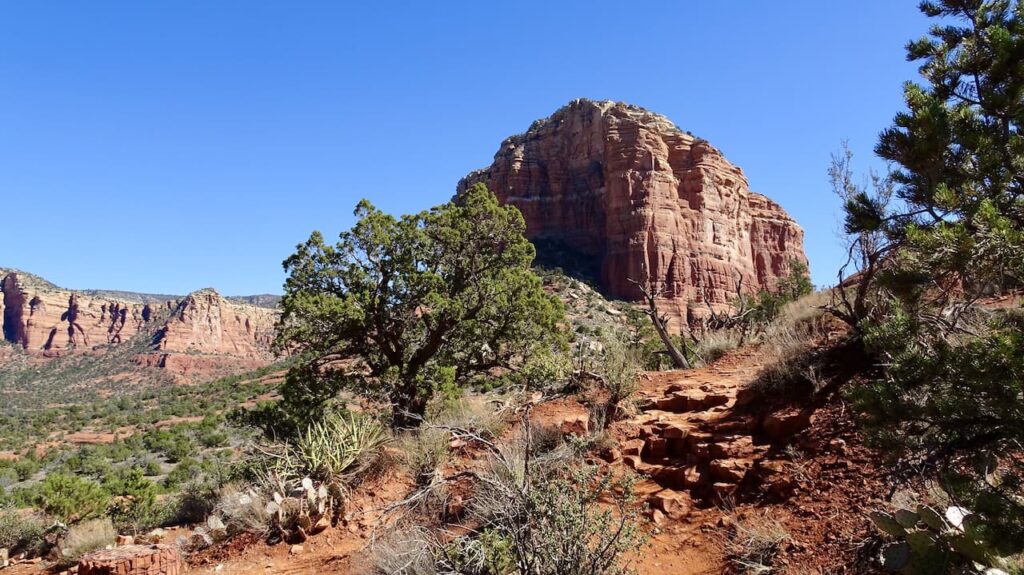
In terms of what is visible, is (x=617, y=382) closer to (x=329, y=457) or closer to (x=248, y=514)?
(x=329, y=457)

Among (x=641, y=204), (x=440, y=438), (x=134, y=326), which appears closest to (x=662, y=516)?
(x=440, y=438)

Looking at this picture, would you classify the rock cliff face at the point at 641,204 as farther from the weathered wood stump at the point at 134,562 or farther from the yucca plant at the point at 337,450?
the weathered wood stump at the point at 134,562

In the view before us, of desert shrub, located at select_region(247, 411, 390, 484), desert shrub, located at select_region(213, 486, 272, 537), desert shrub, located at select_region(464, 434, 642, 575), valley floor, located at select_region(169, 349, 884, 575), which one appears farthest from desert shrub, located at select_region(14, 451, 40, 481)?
desert shrub, located at select_region(464, 434, 642, 575)

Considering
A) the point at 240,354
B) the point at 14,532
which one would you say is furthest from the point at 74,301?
the point at 14,532

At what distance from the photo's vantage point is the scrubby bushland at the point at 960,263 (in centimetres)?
305

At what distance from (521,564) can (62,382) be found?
302 ft

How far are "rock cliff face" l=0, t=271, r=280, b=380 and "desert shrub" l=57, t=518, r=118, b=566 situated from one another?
8765 centimetres

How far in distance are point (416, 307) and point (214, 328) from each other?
10863 centimetres

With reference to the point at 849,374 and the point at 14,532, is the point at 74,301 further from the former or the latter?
the point at 849,374

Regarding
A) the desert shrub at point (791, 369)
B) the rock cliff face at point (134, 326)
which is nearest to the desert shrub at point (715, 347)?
the desert shrub at point (791, 369)

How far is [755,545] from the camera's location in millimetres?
4617

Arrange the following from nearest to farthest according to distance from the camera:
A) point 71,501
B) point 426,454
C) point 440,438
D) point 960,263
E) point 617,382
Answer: point 960,263
point 426,454
point 440,438
point 617,382
point 71,501

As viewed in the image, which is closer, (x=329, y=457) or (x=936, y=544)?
(x=936, y=544)

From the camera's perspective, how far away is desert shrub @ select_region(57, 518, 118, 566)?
7.66 m
